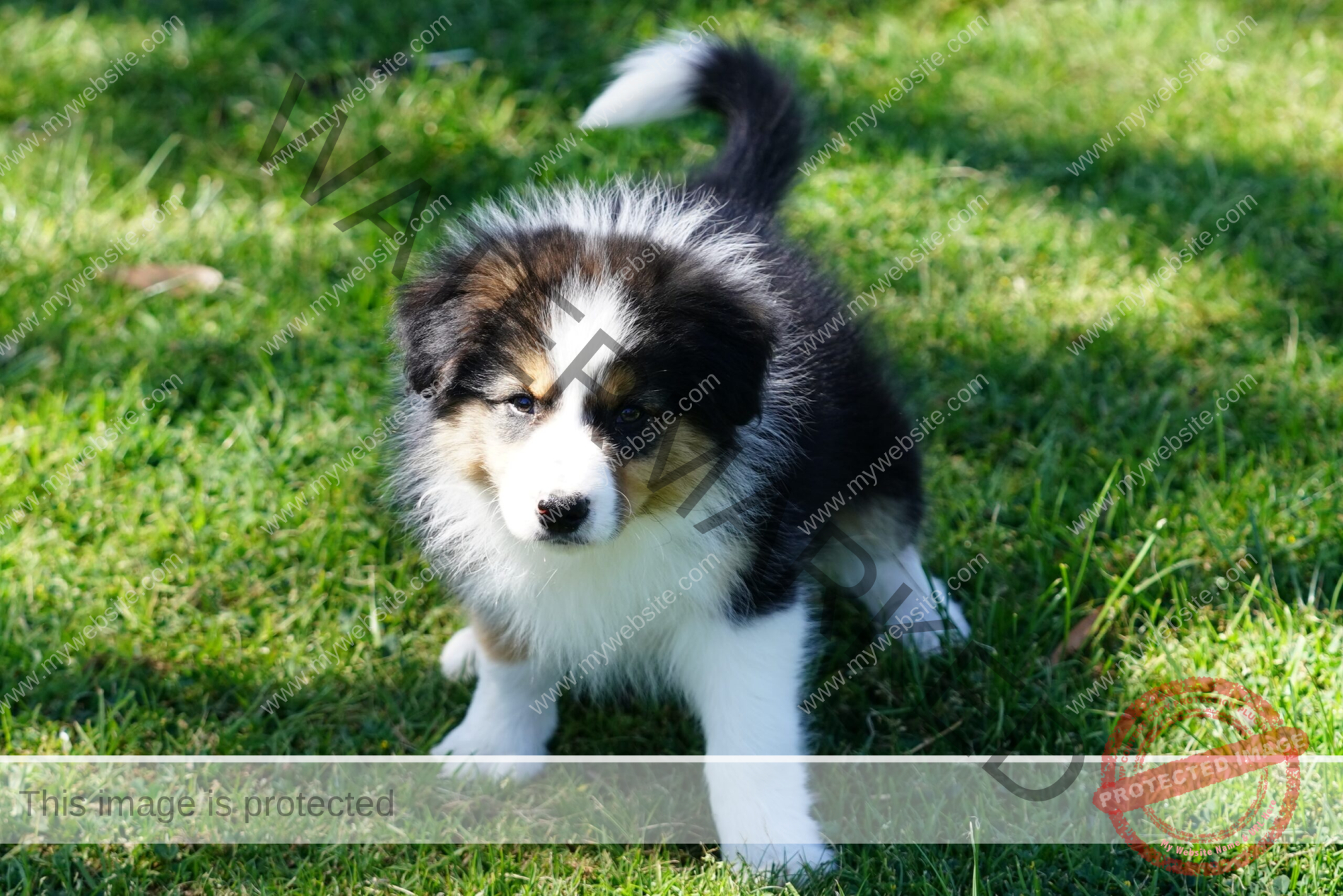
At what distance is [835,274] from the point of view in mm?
3438

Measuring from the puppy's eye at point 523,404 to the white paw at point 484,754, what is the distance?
0.99 m

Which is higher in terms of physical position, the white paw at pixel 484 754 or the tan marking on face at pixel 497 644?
the tan marking on face at pixel 497 644

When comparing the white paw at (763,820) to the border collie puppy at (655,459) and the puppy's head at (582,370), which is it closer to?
the border collie puppy at (655,459)

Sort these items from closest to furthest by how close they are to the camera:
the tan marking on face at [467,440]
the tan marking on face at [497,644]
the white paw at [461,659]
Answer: the tan marking on face at [467,440] < the tan marking on face at [497,644] < the white paw at [461,659]

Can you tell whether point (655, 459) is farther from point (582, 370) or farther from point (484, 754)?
point (484, 754)

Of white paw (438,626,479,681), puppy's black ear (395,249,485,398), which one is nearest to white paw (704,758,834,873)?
white paw (438,626,479,681)

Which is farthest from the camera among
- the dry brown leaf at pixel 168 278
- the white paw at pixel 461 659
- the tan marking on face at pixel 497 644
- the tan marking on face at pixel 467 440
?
the dry brown leaf at pixel 168 278

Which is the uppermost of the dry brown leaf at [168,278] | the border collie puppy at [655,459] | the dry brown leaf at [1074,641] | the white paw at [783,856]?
the border collie puppy at [655,459]

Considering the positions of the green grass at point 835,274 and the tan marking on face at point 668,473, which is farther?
the green grass at point 835,274

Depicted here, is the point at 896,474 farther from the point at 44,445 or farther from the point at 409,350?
the point at 44,445

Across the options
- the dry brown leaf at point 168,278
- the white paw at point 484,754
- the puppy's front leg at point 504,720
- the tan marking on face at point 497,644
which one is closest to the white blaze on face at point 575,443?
the tan marking on face at point 497,644

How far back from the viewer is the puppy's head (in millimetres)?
2299

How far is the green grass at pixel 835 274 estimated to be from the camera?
9.71ft

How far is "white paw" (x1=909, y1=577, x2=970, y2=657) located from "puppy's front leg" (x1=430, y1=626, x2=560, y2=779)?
0.95 meters
